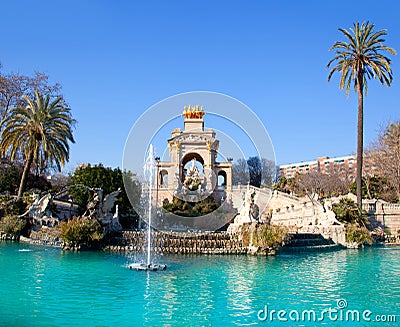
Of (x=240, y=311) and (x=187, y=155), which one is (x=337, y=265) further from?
(x=187, y=155)

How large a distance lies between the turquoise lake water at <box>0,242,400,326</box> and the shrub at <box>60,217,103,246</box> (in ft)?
7.57

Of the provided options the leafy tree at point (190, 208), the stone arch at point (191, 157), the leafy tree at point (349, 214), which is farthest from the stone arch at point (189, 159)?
the leafy tree at point (349, 214)

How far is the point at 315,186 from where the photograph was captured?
5612 centimetres


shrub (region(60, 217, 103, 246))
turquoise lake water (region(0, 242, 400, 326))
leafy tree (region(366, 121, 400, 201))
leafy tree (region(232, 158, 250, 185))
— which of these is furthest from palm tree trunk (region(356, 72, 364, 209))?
leafy tree (region(232, 158, 250, 185))

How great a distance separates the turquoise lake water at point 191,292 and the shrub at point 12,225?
6.87m

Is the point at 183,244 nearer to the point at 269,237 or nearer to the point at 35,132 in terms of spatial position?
the point at 269,237

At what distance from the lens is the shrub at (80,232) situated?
16953 mm

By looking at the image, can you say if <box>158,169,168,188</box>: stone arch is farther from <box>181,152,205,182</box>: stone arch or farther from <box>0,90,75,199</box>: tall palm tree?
<box>0,90,75,199</box>: tall palm tree

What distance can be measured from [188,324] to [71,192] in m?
28.5

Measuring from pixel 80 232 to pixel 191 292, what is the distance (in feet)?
31.6

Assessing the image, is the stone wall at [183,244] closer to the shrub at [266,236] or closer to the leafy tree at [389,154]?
the shrub at [266,236]

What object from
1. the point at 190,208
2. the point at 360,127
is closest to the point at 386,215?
the point at 360,127

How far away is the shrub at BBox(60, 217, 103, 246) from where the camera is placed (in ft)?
55.6

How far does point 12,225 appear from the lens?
21.0m
